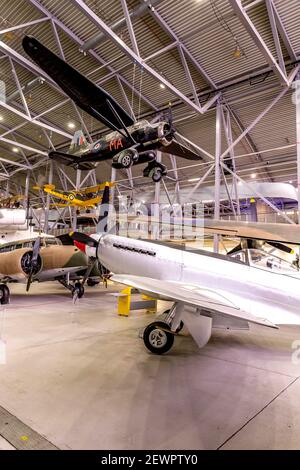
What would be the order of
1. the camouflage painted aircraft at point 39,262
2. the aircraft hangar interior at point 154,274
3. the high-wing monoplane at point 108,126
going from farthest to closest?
the camouflage painted aircraft at point 39,262 < the high-wing monoplane at point 108,126 < the aircraft hangar interior at point 154,274

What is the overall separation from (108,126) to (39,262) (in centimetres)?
436

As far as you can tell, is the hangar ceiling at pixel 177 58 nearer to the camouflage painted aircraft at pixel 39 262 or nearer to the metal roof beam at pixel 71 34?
the metal roof beam at pixel 71 34

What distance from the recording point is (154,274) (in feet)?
15.7

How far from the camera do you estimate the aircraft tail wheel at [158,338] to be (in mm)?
3998

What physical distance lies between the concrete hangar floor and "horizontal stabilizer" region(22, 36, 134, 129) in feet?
14.4

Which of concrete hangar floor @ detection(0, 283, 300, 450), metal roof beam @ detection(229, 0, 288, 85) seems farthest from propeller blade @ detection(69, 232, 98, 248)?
metal roof beam @ detection(229, 0, 288, 85)

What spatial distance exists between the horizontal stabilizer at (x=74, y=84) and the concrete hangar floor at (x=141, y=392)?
4385 millimetres

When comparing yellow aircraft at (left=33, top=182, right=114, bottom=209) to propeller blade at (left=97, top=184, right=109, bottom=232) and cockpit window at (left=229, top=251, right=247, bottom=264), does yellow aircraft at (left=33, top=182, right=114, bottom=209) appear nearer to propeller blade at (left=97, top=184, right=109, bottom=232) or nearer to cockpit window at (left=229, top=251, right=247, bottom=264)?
propeller blade at (left=97, top=184, right=109, bottom=232)

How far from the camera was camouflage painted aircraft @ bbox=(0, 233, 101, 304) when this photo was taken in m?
7.30

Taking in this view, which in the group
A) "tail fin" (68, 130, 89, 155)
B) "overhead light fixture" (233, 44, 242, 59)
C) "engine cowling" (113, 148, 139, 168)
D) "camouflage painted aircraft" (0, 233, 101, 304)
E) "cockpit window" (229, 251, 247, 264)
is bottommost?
"camouflage painted aircraft" (0, 233, 101, 304)

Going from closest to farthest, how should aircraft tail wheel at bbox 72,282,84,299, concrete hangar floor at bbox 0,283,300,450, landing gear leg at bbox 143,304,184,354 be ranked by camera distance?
concrete hangar floor at bbox 0,283,300,450, landing gear leg at bbox 143,304,184,354, aircraft tail wheel at bbox 72,282,84,299

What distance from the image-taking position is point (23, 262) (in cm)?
738

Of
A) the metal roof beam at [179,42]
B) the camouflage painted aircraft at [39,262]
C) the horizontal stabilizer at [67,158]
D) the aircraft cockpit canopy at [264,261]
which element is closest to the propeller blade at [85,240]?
the camouflage painted aircraft at [39,262]

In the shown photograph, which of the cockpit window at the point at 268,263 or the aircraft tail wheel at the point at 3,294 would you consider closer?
the cockpit window at the point at 268,263
